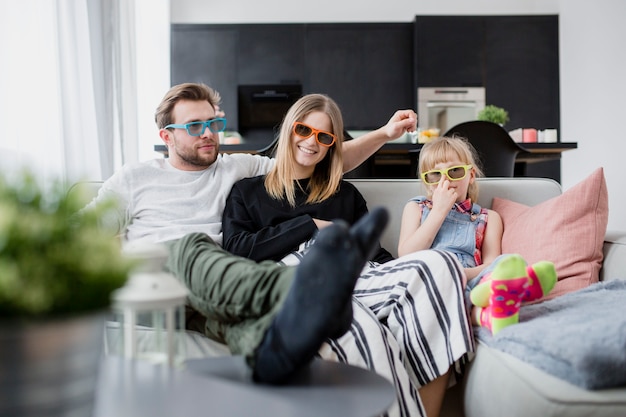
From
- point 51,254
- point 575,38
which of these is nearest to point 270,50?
point 575,38

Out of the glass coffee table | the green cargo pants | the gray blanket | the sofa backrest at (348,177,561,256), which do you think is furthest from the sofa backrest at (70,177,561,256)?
the glass coffee table

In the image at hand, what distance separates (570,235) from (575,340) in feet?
2.54

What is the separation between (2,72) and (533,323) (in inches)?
78.0

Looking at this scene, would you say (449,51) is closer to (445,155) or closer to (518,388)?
(445,155)

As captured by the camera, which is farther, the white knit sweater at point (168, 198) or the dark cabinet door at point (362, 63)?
the dark cabinet door at point (362, 63)

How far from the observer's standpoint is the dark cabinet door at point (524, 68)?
20.6 ft

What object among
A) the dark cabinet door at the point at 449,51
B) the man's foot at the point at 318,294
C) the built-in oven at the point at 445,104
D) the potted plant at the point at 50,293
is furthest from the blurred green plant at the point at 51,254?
the dark cabinet door at the point at 449,51

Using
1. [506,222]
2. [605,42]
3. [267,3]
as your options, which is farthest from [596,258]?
[267,3]

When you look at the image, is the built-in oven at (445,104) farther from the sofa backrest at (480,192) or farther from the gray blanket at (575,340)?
the gray blanket at (575,340)

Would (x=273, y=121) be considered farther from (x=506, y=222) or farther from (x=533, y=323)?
(x=533, y=323)

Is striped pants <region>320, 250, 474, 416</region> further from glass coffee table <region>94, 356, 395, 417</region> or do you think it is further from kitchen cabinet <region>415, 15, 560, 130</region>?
kitchen cabinet <region>415, 15, 560, 130</region>

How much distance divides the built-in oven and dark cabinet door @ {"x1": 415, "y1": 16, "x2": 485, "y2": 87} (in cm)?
6

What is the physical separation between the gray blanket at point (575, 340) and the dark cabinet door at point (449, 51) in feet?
16.6

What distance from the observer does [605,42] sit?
17.7 ft
